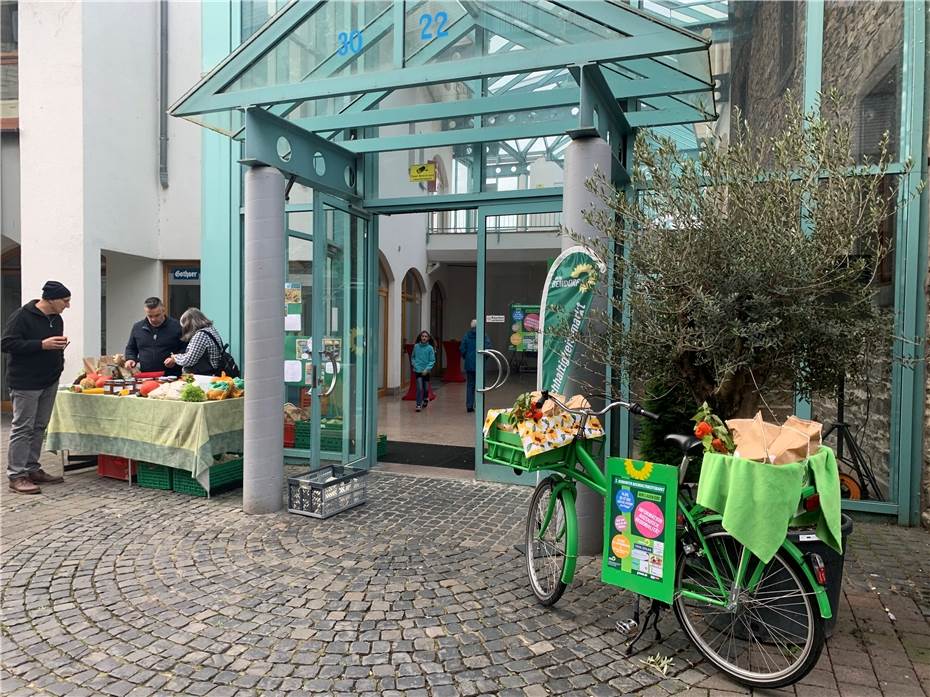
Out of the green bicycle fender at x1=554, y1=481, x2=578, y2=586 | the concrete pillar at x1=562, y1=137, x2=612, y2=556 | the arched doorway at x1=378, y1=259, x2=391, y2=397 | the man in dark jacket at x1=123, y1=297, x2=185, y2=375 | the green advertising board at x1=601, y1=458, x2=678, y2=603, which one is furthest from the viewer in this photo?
the arched doorway at x1=378, y1=259, x2=391, y2=397

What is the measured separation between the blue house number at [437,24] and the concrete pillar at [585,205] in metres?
1.58

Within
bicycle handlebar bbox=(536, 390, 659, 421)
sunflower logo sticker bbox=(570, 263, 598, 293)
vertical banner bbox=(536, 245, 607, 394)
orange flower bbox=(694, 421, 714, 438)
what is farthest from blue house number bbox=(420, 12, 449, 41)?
orange flower bbox=(694, 421, 714, 438)

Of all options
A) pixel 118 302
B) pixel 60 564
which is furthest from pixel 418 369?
pixel 60 564

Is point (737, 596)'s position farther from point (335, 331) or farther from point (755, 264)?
point (335, 331)

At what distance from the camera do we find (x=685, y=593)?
2.86 metres

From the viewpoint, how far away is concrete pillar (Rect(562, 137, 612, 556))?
399 cm

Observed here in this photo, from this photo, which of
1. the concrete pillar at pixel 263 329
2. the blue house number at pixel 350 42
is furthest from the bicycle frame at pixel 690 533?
the blue house number at pixel 350 42

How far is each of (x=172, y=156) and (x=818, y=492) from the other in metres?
9.43

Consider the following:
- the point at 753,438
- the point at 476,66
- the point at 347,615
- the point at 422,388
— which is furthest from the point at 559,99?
the point at 422,388

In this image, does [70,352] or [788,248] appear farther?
[70,352]

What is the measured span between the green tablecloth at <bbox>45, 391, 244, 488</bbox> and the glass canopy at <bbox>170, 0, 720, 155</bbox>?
2.57m

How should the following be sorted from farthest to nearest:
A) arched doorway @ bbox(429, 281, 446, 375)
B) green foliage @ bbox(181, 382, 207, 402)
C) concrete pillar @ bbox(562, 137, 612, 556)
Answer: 1. arched doorway @ bbox(429, 281, 446, 375)
2. green foliage @ bbox(181, 382, 207, 402)
3. concrete pillar @ bbox(562, 137, 612, 556)

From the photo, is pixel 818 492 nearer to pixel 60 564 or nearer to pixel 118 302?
pixel 60 564

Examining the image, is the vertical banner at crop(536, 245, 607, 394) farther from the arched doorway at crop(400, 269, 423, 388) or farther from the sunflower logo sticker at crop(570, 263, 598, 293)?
the arched doorway at crop(400, 269, 423, 388)
